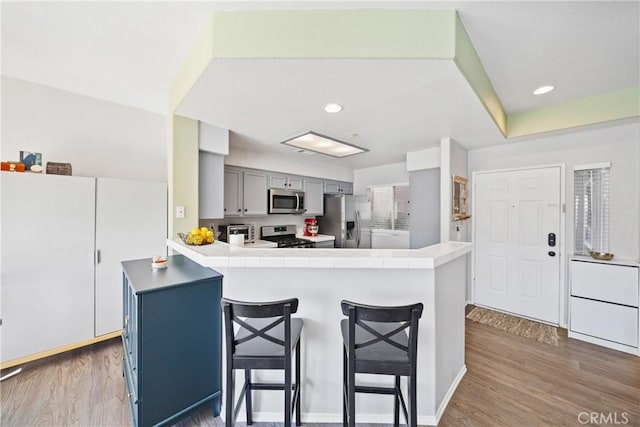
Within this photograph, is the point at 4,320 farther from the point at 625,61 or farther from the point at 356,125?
the point at 625,61

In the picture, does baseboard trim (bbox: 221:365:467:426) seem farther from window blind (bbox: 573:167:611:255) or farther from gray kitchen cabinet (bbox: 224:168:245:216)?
window blind (bbox: 573:167:611:255)

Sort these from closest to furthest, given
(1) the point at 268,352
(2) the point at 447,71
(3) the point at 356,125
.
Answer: (1) the point at 268,352 < (2) the point at 447,71 < (3) the point at 356,125

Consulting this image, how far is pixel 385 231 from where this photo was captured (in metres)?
4.42

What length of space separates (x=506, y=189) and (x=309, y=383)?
349cm

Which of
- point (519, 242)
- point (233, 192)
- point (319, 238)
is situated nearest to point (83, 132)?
point (233, 192)

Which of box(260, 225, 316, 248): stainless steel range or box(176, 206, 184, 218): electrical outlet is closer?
box(176, 206, 184, 218): electrical outlet

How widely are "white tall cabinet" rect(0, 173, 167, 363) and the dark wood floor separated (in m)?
0.30

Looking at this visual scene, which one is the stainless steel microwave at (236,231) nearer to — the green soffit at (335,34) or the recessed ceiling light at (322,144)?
the recessed ceiling light at (322,144)

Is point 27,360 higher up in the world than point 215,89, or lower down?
lower down

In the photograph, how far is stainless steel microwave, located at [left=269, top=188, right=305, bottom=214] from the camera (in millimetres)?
4066

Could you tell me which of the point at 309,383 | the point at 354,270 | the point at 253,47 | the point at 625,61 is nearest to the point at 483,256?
the point at 625,61

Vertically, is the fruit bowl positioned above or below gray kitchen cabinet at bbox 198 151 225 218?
below

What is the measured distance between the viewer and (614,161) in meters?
2.73

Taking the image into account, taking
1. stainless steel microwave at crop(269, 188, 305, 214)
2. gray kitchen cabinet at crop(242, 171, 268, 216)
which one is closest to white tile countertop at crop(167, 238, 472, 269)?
gray kitchen cabinet at crop(242, 171, 268, 216)
